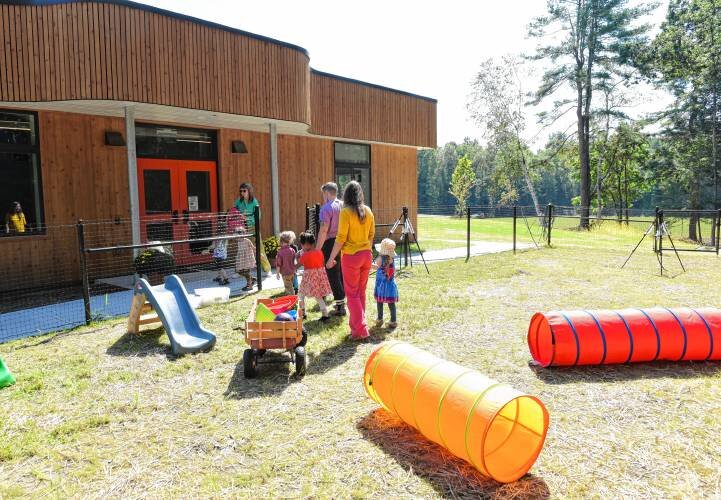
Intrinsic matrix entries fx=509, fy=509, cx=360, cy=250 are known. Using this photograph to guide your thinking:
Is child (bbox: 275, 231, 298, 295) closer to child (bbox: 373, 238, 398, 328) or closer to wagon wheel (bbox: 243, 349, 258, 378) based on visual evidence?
child (bbox: 373, 238, 398, 328)

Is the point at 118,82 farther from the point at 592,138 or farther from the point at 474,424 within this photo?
the point at 592,138

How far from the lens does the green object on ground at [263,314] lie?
506 cm

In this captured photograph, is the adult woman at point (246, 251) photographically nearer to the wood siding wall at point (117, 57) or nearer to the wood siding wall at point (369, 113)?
the wood siding wall at point (117, 57)

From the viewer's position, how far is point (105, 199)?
32.8 feet

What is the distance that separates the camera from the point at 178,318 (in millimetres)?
5996

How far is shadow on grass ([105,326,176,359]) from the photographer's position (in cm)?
555

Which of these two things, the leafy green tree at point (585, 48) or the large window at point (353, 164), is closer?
the large window at point (353, 164)

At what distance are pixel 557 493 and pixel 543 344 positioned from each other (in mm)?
2199

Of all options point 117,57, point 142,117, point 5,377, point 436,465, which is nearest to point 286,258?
point 5,377

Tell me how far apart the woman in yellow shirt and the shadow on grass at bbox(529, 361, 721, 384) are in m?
8.85

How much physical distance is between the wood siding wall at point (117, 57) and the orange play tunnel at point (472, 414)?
7.17m

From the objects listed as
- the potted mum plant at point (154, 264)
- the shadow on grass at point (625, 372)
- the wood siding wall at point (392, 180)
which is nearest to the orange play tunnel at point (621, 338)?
the shadow on grass at point (625, 372)

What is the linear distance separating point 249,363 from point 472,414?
7.91 ft

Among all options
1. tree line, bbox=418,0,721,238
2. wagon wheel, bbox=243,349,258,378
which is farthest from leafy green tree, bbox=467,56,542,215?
wagon wheel, bbox=243,349,258,378
